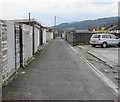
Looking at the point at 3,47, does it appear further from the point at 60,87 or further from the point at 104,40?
the point at 104,40

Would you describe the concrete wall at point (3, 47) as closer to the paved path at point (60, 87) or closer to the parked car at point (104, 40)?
the paved path at point (60, 87)

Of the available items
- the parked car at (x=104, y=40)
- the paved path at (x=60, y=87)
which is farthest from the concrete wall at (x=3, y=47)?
the parked car at (x=104, y=40)

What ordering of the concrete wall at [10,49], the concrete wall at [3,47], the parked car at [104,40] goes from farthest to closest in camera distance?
the parked car at [104,40] → the concrete wall at [10,49] → the concrete wall at [3,47]

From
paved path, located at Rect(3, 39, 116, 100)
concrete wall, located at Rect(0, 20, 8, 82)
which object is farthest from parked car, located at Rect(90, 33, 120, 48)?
concrete wall, located at Rect(0, 20, 8, 82)

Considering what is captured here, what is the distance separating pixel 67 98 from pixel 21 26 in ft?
17.7

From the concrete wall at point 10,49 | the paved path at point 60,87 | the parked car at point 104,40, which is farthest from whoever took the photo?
the parked car at point 104,40

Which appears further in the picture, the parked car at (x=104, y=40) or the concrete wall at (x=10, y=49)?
the parked car at (x=104, y=40)

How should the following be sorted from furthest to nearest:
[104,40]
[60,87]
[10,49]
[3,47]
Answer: [104,40] < [10,49] < [3,47] < [60,87]

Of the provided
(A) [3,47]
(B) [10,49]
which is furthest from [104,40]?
(A) [3,47]

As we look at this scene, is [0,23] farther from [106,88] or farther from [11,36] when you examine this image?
[106,88]

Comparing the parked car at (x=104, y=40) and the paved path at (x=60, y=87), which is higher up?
the parked car at (x=104, y=40)

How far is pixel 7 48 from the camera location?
6.98 m

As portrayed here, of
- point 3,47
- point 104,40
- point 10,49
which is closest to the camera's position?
point 3,47

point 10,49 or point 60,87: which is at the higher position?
point 10,49
